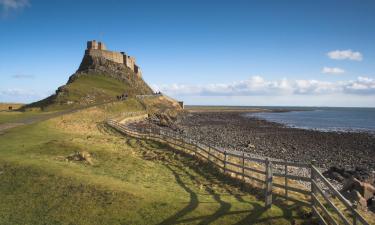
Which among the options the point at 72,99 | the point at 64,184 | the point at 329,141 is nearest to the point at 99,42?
the point at 72,99

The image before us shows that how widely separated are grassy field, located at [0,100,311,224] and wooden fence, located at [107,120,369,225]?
75 centimetres

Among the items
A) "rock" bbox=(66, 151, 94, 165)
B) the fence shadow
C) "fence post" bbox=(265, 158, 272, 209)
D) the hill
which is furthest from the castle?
"fence post" bbox=(265, 158, 272, 209)

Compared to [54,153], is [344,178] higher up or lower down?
lower down

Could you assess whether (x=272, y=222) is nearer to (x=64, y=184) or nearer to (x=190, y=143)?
(x=64, y=184)

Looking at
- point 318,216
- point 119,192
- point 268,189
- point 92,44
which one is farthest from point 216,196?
point 92,44

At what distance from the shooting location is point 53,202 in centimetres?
1627

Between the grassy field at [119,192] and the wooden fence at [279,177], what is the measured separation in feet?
2.47

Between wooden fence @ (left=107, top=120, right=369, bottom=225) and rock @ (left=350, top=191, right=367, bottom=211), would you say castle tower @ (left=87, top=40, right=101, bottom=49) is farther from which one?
rock @ (left=350, top=191, right=367, bottom=211)

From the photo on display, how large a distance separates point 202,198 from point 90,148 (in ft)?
49.3

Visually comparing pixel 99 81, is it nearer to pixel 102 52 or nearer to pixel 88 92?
pixel 102 52

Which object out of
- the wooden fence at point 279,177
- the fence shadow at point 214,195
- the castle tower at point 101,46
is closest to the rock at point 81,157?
the fence shadow at point 214,195

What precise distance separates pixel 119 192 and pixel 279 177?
12.1 meters

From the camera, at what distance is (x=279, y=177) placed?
2442cm

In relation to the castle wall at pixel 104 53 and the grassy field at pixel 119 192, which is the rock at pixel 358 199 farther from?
the castle wall at pixel 104 53
